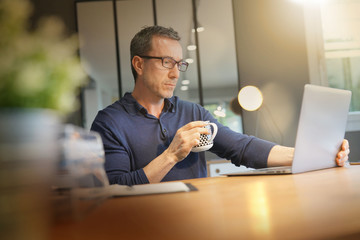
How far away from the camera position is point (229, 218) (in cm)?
43

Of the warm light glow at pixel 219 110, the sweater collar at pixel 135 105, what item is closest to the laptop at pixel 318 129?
the sweater collar at pixel 135 105

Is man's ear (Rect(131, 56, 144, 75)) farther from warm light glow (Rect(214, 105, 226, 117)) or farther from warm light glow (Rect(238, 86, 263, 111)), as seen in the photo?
warm light glow (Rect(238, 86, 263, 111))

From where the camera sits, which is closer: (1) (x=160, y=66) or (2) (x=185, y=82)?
(1) (x=160, y=66)

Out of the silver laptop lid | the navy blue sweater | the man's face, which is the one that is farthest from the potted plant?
the man's face

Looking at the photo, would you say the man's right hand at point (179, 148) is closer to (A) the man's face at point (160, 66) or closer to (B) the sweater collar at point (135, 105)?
(B) the sweater collar at point (135, 105)

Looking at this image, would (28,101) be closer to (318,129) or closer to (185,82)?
(318,129)

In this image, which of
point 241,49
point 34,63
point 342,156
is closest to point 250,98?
point 241,49

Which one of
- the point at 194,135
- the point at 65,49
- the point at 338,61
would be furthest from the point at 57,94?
A: the point at 338,61

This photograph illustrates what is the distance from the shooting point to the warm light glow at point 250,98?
3590mm

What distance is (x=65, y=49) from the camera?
25 centimetres

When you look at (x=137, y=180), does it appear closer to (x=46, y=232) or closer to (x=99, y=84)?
(x=46, y=232)

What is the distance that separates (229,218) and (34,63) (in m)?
0.30

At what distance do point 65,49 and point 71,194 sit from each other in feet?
0.76

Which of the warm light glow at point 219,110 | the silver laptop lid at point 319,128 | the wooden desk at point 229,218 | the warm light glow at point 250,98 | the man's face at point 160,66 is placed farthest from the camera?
the warm light glow at point 250,98
